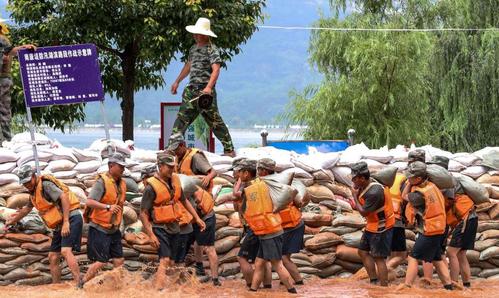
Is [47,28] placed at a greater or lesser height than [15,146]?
greater

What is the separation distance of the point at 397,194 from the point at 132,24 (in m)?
8.45

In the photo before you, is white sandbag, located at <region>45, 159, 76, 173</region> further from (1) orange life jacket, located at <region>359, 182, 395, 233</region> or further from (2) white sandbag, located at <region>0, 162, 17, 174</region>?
(1) orange life jacket, located at <region>359, 182, 395, 233</region>

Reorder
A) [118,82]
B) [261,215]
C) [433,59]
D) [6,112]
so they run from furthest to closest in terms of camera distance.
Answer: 1. [433,59]
2. [118,82]
3. [6,112]
4. [261,215]

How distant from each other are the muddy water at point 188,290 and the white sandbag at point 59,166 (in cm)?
125

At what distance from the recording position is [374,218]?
9.77 metres

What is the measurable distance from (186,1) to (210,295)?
331 inches

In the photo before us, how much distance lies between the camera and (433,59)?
22.0 metres

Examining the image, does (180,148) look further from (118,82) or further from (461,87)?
(461,87)

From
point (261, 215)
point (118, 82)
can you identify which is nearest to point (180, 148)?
point (261, 215)

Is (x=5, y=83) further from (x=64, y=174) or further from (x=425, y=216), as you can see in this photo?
(x=425, y=216)

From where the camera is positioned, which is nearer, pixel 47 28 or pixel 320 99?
pixel 47 28

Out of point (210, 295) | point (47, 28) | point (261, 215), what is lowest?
point (210, 295)

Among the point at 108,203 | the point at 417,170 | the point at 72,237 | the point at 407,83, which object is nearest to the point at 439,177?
the point at 417,170

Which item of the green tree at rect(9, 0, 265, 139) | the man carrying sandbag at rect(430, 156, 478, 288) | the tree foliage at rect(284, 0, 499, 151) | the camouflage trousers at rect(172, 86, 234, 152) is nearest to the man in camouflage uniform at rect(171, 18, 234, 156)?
the camouflage trousers at rect(172, 86, 234, 152)
